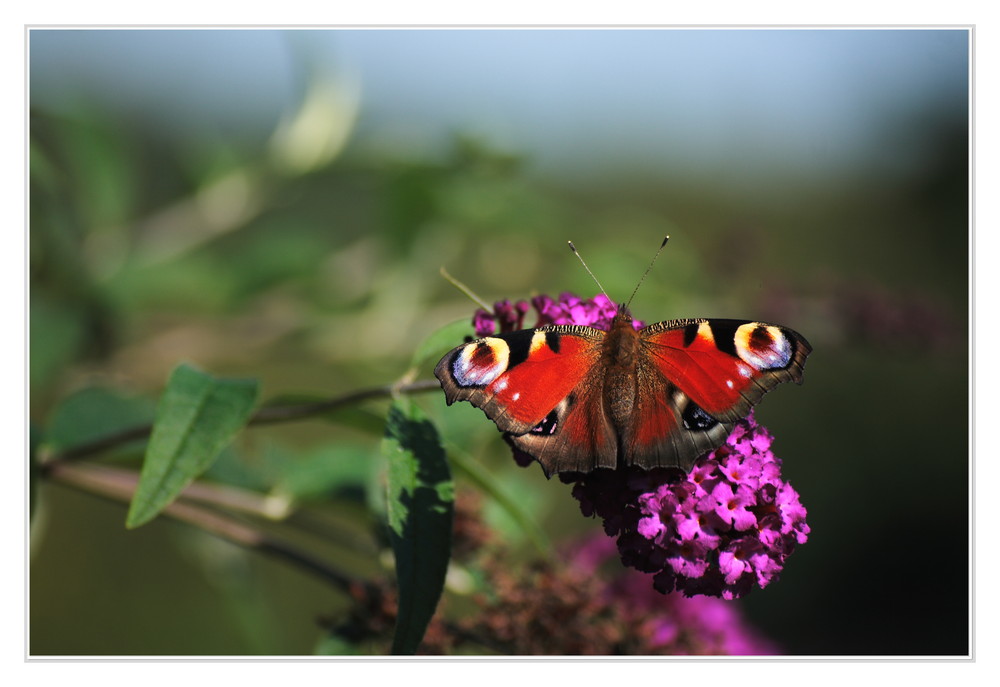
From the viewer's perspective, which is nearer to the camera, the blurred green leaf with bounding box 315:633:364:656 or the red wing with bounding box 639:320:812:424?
the red wing with bounding box 639:320:812:424

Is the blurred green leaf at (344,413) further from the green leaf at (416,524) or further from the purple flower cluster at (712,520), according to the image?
the purple flower cluster at (712,520)

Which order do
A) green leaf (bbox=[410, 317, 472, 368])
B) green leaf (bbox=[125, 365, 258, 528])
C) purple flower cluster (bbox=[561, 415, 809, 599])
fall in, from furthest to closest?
1. green leaf (bbox=[410, 317, 472, 368])
2. green leaf (bbox=[125, 365, 258, 528])
3. purple flower cluster (bbox=[561, 415, 809, 599])

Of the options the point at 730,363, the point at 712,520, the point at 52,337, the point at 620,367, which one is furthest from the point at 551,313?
the point at 52,337

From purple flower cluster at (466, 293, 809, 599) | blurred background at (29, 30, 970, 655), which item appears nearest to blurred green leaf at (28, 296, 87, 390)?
blurred background at (29, 30, 970, 655)

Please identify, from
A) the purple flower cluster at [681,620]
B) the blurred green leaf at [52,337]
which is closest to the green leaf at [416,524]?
the purple flower cluster at [681,620]

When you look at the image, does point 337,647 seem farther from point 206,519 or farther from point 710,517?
point 710,517

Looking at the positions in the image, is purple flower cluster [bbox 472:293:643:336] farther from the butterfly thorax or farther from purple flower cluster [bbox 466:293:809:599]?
purple flower cluster [bbox 466:293:809:599]
